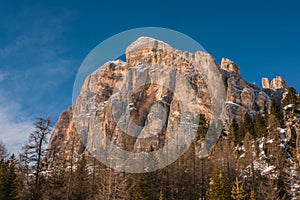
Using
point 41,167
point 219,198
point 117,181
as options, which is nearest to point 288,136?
point 219,198

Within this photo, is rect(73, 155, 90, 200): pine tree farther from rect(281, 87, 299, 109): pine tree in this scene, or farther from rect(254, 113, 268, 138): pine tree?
rect(281, 87, 299, 109): pine tree

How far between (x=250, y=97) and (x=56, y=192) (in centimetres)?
9762

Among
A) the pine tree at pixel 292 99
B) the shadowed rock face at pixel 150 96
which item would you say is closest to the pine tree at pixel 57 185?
the pine tree at pixel 292 99

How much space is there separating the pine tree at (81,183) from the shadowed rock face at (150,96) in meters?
59.6

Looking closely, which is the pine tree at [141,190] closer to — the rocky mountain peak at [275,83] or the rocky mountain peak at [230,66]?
the rocky mountain peak at [230,66]

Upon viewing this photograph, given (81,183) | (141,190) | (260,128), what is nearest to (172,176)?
(141,190)

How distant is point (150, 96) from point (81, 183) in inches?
3707

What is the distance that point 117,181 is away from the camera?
33125 mm

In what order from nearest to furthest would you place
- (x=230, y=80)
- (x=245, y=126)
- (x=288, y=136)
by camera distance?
(x=288, y=136), (x=245, y=126), (x=230, y=80)

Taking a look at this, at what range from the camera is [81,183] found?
4422 cm

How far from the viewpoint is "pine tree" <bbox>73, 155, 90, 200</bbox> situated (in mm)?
43459

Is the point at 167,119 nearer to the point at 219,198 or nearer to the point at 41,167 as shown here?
the point at 219,198

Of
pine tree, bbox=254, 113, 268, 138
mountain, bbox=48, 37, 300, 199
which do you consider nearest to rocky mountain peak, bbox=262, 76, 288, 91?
mountain, bbox=48, 37, 300, 199

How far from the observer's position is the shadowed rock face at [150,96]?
392 ft
